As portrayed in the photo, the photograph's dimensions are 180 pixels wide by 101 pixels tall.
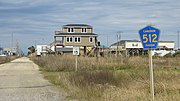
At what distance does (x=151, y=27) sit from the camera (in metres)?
9.44

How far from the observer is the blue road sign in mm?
9406

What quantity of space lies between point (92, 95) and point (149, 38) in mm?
4042

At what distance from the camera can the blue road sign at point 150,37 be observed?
9.41 metres

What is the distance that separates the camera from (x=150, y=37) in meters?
9.47

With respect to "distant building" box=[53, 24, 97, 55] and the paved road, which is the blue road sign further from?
"distant building" box=[53, 24, 97, 55]

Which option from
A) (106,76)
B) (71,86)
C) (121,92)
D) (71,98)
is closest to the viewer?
(121,92)

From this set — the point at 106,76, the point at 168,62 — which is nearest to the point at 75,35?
the point at 168,62

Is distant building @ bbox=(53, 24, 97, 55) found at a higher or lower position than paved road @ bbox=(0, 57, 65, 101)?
higher

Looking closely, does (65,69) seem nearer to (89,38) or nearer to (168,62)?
(168,62)

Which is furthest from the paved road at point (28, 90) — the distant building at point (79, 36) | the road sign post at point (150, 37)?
the distant building at point (79, 36)

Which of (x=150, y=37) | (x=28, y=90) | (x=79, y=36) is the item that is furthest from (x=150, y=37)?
(x=79, y=36)

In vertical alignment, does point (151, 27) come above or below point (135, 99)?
above

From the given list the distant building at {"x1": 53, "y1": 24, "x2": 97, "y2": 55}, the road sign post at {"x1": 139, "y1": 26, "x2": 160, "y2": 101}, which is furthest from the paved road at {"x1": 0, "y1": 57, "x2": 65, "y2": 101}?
the distant building at {"x1": 53, "y1": 24, "x2": 97, "y2": 55}

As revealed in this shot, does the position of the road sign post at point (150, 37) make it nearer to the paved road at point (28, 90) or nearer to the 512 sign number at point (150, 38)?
the 512 sign number at point (150, 38)
